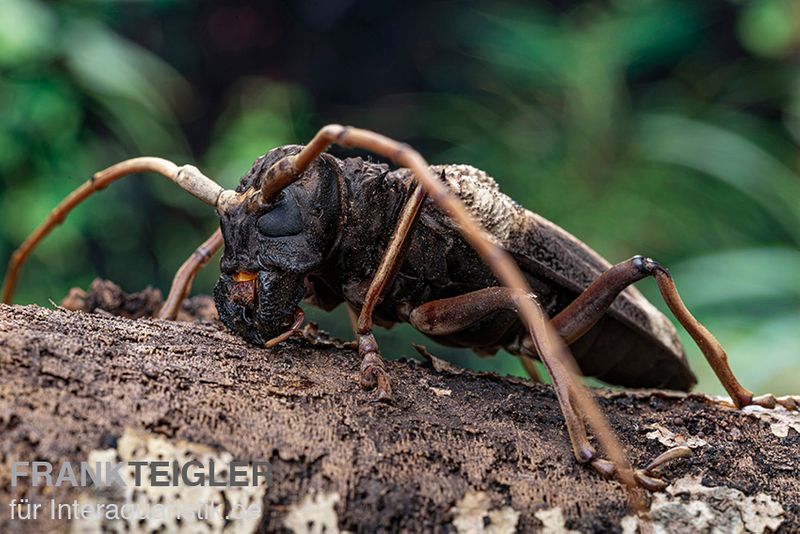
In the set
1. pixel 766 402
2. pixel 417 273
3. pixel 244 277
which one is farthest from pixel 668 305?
pixel 244 277

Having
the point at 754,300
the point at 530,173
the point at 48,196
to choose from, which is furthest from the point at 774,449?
the point at 48,196

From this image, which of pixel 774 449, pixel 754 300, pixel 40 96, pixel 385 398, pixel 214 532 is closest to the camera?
pixel 214 532

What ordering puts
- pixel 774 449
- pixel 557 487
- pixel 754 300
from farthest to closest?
pixel 754 300 → pixel 774 449 → pixel 557 487

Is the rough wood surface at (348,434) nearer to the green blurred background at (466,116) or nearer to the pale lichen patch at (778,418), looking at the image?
the pale lichen patch at (778,418)

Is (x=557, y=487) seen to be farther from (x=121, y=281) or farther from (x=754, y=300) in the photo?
(x=121, y=281)

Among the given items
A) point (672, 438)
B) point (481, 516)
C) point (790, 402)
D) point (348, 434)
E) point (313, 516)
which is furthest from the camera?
point (790, 402)

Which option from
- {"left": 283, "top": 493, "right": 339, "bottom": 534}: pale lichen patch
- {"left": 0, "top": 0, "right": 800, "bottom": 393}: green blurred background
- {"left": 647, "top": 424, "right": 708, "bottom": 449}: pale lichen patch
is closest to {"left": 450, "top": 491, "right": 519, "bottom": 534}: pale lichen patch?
{"left": 283, "top": 493, "right": 339, "bottom": 534}: pale lichen patch

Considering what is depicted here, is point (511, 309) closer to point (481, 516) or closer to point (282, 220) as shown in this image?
point (282, 220)

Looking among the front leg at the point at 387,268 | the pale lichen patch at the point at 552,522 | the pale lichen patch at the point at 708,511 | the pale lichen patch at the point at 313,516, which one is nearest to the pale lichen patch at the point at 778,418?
the pale lichen patch at the point at 708,511

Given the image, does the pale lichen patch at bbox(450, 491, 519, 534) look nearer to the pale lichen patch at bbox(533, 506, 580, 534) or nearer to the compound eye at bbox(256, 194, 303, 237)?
the pale lichen patch at bbox(533, 506, 580, 534)
